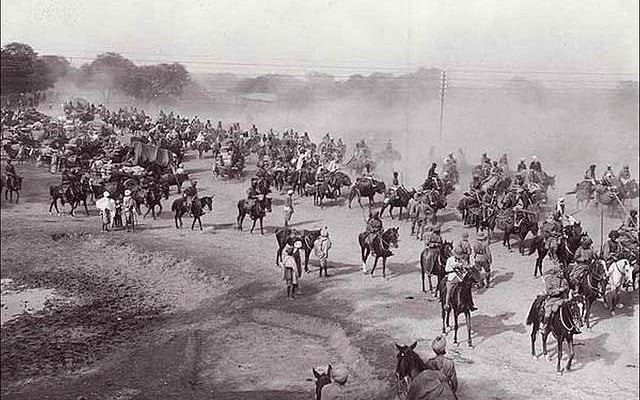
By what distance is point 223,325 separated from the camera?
37.8 ft

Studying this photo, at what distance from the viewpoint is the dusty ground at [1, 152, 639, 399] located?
955 centimetres

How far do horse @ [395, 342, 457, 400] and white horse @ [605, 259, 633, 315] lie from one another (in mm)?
5655

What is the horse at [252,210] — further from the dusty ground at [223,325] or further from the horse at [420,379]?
the horse at [420,379]

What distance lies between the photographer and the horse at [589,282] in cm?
1160

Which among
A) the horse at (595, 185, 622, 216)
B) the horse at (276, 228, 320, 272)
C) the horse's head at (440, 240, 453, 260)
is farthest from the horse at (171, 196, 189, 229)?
the horse at (595, 185, 622, 216)

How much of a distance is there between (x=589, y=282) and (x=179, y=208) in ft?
26.3

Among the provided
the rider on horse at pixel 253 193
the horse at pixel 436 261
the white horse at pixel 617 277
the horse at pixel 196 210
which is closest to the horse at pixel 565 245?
the white horse at pixel 617 277

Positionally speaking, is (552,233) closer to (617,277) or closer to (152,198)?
(617,277)

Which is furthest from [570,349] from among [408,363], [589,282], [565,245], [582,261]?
→ [565,245]

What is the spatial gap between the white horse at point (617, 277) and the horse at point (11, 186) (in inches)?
394

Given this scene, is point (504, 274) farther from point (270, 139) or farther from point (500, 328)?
point (270, 139)

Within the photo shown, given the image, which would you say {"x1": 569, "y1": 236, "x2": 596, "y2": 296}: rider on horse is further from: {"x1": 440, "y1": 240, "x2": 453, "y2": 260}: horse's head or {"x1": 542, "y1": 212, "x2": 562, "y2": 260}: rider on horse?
{"x1": 440, "y1": 240, "x2": 453, "y2": 260}: horse's head

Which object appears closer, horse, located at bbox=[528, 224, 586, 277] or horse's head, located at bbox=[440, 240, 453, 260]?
horse's head, located at bbox=[440, 240, 453, 260]

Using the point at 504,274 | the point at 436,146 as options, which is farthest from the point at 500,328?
the point at 436,146
